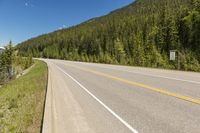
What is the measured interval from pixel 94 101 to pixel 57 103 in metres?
1.43

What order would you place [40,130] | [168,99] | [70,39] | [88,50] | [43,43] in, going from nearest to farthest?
[40,130] → [168,99] → [88,50] → [70,39] → [43,43]

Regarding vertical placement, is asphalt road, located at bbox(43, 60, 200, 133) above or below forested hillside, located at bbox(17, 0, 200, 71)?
below

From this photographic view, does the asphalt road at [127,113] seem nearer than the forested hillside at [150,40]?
Yes

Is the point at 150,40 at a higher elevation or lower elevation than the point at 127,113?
higher

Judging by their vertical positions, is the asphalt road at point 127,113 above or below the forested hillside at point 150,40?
below

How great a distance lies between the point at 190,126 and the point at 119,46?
76.7 meters

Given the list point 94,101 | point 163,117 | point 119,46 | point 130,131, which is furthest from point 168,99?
point 119,46

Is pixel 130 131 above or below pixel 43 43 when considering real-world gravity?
below

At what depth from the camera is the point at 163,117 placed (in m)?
6.42

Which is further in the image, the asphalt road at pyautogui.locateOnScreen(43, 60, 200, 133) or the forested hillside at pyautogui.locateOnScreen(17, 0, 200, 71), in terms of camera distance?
the forested hillside at pyautogui.locateOnScreen(17, 0, 200, 71)

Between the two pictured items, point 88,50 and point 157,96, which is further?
point 88,50

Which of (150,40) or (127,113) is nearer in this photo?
(127,113)

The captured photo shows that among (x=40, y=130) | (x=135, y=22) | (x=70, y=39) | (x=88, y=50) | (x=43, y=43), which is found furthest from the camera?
(x=43, y=43)

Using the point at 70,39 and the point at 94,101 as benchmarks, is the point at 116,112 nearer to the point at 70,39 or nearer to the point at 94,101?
the point at 94,101
